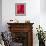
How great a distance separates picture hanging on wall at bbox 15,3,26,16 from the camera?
614 cm

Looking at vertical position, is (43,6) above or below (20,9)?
above

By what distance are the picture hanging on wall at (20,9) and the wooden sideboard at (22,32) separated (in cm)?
50

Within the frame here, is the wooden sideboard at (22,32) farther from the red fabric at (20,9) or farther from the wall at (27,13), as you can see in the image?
the red fabric at (20,9)

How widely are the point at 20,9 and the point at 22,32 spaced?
960 mm

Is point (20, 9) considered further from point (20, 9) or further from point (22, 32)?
point (22, 32)

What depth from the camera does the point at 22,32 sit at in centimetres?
602

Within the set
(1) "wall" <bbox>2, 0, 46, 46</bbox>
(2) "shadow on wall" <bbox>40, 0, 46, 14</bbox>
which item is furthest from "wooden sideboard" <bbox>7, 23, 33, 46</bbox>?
(2) "shadow on wall" <bbox>40, 0, 46, 14</bbox>

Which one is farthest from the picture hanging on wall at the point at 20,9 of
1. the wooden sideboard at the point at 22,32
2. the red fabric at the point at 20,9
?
the wooden sideboard at the point at 22,32

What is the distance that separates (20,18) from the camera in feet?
20.2

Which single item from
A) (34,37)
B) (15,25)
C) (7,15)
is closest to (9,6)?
(7,15)

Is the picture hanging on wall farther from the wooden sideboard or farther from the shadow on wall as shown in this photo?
the shadow on wall

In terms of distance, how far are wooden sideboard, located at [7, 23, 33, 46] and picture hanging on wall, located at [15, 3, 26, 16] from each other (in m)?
0.50

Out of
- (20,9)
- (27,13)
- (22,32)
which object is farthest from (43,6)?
(22,32)

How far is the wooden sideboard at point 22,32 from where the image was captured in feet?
19.5
